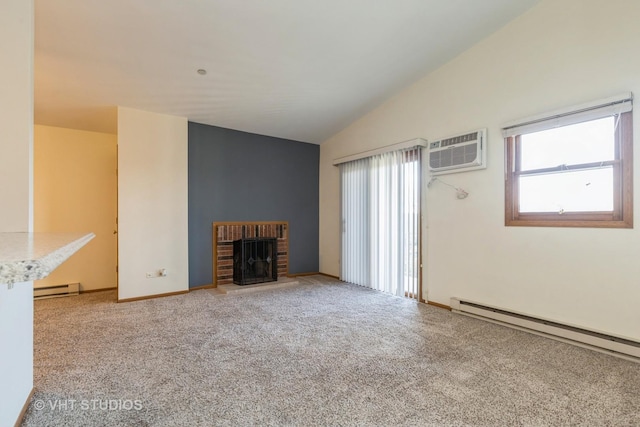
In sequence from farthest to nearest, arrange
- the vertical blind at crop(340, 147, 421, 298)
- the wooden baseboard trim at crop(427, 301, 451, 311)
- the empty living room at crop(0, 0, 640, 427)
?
the vertical blind at crop(340, 147, 421, 298) < the wooden baseboard trim at crop(427, 301, 451, 311) < the empty living room at crop(0, 0, 640, 427)

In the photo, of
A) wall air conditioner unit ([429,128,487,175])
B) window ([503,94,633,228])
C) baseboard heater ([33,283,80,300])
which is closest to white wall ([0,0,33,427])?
baseboard heater ([33,283,80,300])

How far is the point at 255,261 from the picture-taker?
4867mm

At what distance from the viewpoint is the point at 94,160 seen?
15.4 ft

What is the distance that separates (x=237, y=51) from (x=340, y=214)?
303 cm

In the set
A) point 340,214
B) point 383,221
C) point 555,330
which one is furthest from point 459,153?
point 340,214

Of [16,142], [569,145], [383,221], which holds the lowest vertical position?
[383,221]

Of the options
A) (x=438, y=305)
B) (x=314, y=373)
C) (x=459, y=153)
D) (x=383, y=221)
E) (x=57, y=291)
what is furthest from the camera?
(x=383, y=221)

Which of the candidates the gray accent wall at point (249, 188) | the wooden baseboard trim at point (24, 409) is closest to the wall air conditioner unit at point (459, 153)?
the gray accent wall at point (249, 188)

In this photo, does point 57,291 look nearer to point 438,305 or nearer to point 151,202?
point 151,202

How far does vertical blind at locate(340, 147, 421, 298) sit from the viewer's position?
13.4 ft

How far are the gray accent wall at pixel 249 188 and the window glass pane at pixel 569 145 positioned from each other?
11.6 feet

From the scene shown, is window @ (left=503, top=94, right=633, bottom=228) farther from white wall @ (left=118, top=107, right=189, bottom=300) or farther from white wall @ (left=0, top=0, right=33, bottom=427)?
white wall @ (left=118, top=107, right=189, bottom=300)

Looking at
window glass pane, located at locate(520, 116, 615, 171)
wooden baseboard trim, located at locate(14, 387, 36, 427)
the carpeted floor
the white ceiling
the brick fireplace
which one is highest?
the white ceiling

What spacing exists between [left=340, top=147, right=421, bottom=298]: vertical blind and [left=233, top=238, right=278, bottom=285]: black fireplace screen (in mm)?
1198
